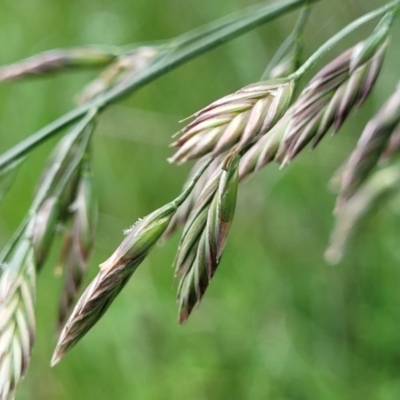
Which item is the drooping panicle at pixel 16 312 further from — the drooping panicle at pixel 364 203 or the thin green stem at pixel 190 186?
the drooping panicle at pixel 364 203

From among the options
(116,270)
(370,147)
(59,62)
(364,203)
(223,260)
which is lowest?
(223,260)

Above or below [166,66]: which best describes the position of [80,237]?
below

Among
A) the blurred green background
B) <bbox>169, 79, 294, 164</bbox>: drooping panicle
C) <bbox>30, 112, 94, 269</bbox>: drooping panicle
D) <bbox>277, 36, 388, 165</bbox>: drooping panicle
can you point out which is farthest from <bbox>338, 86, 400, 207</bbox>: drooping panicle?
the blurred green background

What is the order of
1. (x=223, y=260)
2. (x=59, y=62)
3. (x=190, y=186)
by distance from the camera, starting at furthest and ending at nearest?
1. (x=223, y=260)
2. (x=59, y=62)
3. (x=190, y=186)

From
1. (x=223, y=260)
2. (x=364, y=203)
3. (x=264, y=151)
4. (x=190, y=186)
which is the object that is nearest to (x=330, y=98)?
(x=264, y=151)

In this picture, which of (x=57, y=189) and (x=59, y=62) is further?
(x=59, y=62)

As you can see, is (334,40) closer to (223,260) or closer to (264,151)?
(264,151)

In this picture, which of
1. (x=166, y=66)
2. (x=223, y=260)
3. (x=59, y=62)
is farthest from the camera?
(x=223, y=260)

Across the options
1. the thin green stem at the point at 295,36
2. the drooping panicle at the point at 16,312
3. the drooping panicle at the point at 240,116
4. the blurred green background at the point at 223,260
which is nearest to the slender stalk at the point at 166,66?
the thin green stem at the point at 295,36
